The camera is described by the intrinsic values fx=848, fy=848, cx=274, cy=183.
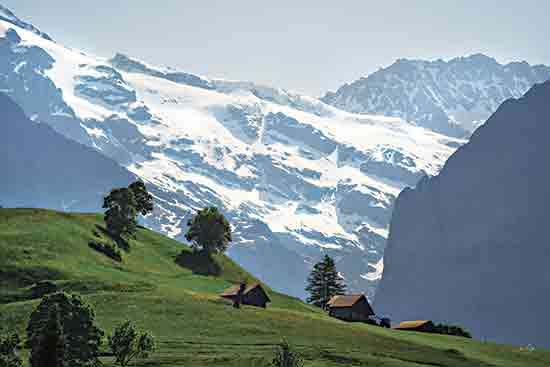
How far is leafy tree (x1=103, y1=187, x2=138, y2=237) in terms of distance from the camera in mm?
181500

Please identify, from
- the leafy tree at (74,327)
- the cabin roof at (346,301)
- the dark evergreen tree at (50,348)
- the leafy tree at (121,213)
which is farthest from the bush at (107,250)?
the dark evergreen tree at (50,348)

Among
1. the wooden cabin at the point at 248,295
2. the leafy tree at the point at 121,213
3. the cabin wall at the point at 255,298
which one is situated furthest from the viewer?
the leafy tree at the point at 121,213

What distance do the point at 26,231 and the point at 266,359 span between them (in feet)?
243

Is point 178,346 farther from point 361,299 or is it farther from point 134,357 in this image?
point 361,299

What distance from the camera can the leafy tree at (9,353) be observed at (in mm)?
74750

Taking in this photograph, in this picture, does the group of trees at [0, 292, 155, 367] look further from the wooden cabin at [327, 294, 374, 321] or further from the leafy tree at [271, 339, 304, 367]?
the wooden cabin at [327, 294, 374, 321]

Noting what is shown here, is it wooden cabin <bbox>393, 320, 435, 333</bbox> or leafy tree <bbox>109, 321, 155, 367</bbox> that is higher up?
wooden cabin <bbox>393, 320, 435, 333</bbox>

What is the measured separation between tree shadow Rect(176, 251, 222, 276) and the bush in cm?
2464

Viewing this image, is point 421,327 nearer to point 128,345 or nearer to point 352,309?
point 352,309

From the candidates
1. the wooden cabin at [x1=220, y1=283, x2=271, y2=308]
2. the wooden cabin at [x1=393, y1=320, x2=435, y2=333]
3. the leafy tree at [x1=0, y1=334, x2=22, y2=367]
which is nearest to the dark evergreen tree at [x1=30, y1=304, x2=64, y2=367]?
the leafy tree at [x1=0, y1=334, x2=22, y2=367]

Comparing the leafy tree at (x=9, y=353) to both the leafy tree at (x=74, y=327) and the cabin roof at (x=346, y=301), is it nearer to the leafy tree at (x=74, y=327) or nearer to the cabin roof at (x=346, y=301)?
the leafy tree at (x=74, y=327)

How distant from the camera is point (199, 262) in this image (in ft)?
631

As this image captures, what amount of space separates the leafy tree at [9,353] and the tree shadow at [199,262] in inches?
4103

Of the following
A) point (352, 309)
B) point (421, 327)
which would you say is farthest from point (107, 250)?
point (421, 327)
